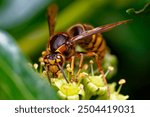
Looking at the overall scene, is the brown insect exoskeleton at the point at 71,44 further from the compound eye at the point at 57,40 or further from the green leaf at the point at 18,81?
the green leaf at the point at 18,81

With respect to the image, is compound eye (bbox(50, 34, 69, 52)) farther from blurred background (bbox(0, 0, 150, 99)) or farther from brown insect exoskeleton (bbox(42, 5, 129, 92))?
blurred background (bbox(0, 0, 150, 99))

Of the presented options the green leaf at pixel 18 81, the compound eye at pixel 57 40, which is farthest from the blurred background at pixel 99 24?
the green leaf at pixel 18 81

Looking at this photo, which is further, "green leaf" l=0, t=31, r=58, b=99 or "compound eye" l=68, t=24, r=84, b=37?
"compound eye" l=68, t=24, r=84, b=37

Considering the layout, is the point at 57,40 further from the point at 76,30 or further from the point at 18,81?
the point at 18,81

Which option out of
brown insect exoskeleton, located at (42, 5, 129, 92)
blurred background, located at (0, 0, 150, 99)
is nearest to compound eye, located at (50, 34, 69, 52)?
brown insect exoskeleton, located at (42, 5, 129, 92)

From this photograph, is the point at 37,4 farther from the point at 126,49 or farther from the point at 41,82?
the point at 41,82

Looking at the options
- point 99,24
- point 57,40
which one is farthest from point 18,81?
point 99,24
